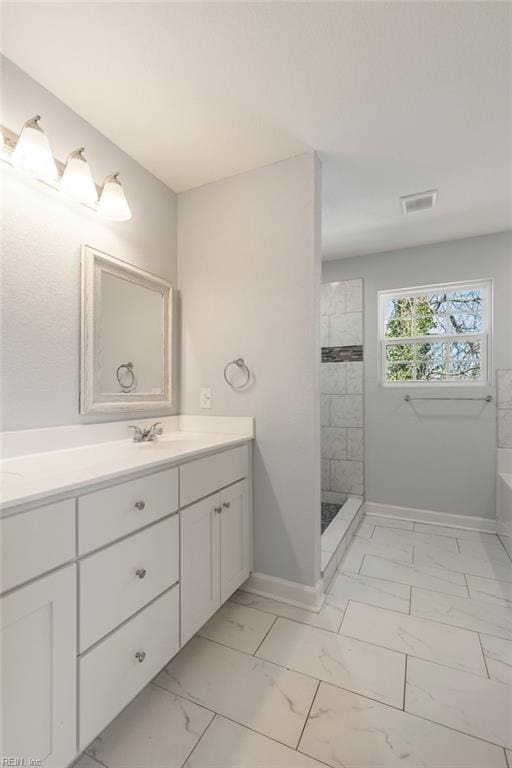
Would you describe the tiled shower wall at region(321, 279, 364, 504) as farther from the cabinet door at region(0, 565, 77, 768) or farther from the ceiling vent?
the cabinet door at region(0, 565, 77, 768)

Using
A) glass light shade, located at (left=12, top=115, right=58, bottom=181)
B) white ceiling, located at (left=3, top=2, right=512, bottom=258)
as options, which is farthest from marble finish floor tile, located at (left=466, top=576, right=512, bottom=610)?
glass light shade, located at (left=12, top=115, right=58, bottom=181)

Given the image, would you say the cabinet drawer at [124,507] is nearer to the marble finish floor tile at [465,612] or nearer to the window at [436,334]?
the marble finish floor tile at [465,612]

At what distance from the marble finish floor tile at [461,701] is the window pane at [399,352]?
232 centimetres

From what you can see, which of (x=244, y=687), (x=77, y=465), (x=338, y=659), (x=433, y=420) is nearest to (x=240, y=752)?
(x=244, y=687)

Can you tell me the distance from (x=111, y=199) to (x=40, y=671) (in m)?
1.75

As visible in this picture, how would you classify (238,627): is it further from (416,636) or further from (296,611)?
(416,636)

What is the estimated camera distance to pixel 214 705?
121 centimetres

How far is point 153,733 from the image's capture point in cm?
111

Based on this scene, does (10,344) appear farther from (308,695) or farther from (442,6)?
(442,6)

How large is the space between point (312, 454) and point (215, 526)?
0.61m

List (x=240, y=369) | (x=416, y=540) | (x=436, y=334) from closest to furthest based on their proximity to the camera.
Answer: (x=240, y=369) → (x=416, y=540) → (x=436, y=334)

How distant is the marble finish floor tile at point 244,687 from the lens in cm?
115

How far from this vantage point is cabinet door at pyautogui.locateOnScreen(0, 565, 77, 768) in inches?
30.4

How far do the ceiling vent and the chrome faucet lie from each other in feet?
7.20
